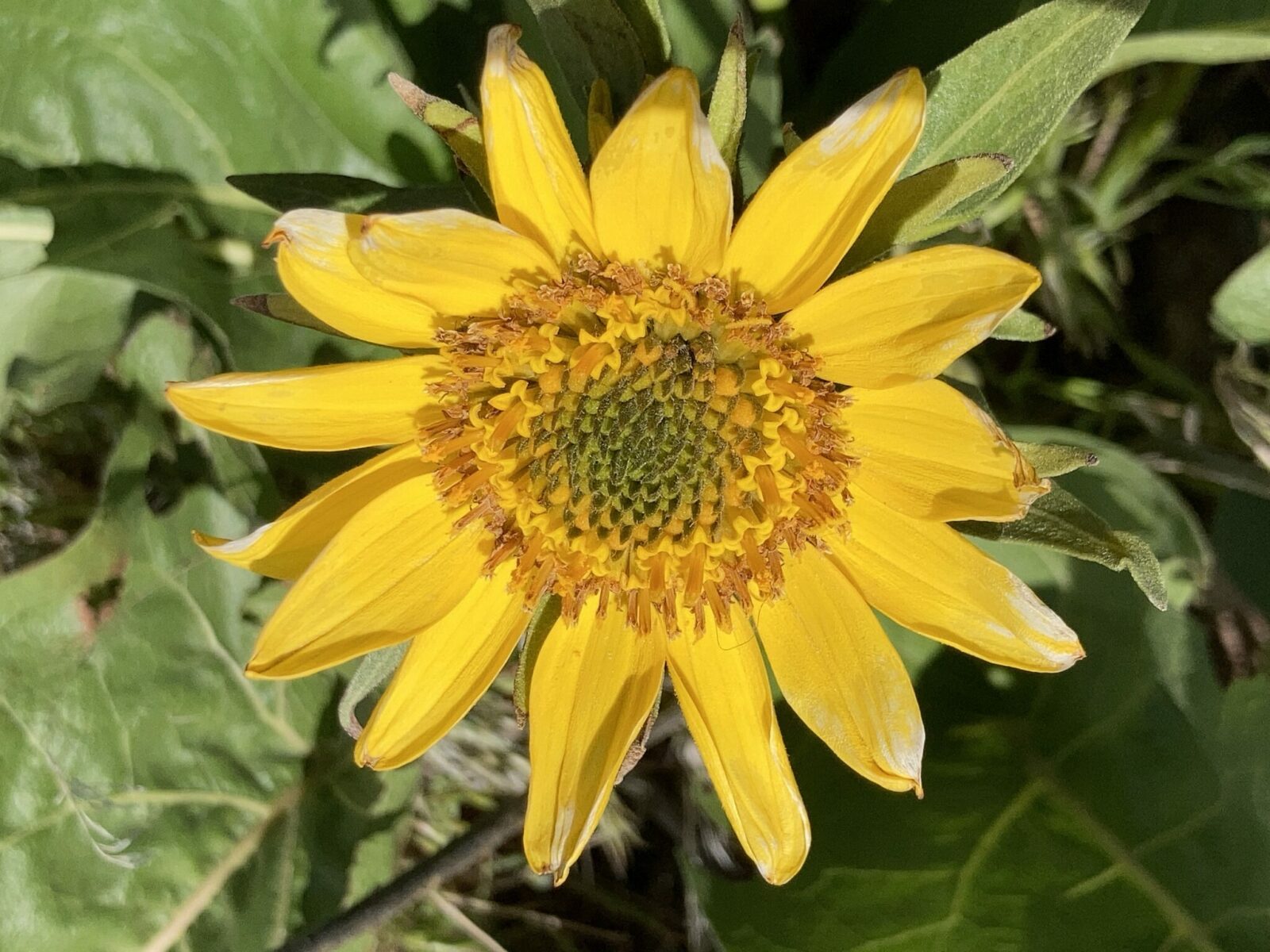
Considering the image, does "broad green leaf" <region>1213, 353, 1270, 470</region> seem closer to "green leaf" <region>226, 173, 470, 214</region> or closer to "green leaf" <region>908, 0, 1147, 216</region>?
"green leaf" <region>908, 0, 1147, 216</region>

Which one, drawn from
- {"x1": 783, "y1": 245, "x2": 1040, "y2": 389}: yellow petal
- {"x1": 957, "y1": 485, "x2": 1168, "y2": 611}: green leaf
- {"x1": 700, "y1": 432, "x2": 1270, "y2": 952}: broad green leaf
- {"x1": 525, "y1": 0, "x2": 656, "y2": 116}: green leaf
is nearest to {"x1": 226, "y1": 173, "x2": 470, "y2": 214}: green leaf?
{"x1": 525, "y1": 0, "x2": 656, "y2": 116}: green leaf

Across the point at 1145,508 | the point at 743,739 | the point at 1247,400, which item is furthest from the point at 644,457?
the point at 1247,400

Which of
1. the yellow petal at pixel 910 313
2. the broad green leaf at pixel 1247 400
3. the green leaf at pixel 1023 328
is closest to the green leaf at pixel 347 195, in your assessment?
the yellow petal at pixel 910 313

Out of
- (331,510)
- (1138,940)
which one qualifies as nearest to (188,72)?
(331,510)

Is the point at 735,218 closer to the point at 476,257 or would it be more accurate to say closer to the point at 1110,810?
the point at 476,257

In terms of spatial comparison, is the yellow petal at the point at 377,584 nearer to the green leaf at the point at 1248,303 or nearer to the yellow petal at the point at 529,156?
the yellow petal at the point at 529,156
